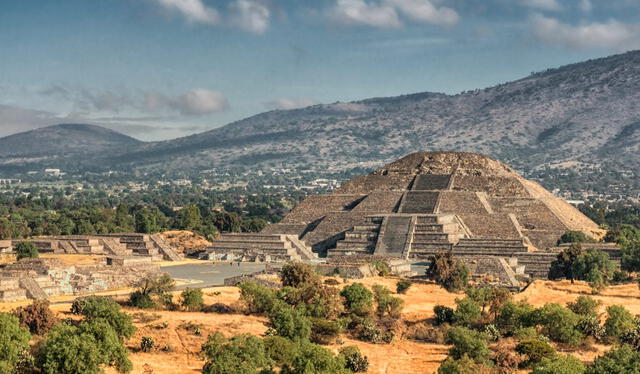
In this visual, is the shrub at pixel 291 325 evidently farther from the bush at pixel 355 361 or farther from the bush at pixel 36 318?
the bush at pixel 36 318

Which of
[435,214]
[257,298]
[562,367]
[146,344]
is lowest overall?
[146,344]

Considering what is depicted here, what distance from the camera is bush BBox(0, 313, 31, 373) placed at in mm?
43094

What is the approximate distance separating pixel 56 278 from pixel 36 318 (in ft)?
59.1

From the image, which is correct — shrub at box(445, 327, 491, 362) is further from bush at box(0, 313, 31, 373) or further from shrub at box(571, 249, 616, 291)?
shrub at box(571, 249, 616, 291)

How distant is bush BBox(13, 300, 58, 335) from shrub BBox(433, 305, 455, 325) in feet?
73.2

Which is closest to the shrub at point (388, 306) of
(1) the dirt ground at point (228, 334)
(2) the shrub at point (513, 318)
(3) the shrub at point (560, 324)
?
(1) the dirt ground at point (228, 334)

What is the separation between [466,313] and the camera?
5828cm

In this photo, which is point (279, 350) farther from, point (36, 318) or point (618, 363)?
point (618, 363)

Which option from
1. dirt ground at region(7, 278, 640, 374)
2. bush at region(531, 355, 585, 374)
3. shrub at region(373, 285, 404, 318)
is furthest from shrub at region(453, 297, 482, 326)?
bush at region(531, 355, 585, 374)

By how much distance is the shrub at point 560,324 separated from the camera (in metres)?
54.5

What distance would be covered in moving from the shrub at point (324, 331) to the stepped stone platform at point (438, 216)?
3024 cm

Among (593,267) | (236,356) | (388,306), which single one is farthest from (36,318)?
(593,267)

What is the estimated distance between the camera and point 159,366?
47.5 m

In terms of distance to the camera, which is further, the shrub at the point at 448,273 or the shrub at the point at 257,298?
the shrub at the point at 448,273
